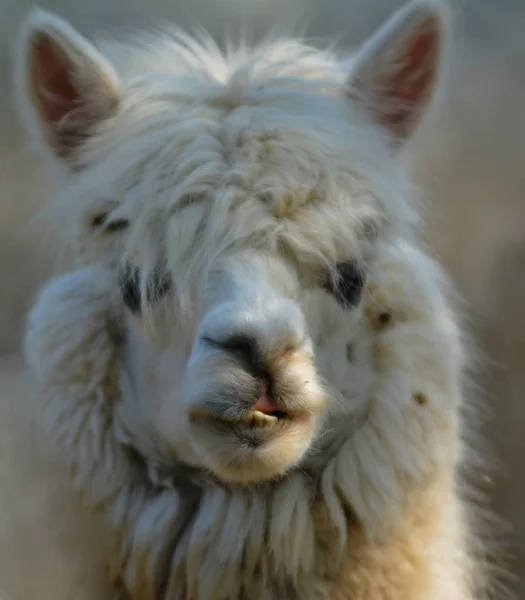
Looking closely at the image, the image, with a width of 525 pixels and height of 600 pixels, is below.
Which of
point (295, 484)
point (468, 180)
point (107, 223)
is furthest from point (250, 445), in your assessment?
point (468, 180)

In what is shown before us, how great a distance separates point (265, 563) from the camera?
1.35m

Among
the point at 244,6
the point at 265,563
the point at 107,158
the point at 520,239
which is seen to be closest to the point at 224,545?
the point at 265,563

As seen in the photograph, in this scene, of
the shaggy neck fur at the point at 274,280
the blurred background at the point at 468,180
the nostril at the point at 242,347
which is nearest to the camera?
the nostril at the point at 242,347

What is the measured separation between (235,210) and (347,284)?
233 mm

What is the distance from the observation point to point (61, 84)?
1.39 meters

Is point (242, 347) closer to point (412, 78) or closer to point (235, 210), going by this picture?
point (235, 210)

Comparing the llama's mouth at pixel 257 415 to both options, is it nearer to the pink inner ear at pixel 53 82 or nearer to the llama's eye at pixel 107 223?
the llama's eye at pixel 107 223

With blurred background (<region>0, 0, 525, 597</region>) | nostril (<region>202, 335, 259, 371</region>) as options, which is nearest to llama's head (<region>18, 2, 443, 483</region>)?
nostril (<region>202, 335, 259, 371</region>)

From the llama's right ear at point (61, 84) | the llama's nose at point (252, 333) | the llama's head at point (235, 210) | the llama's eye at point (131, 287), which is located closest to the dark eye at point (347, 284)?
the llama's head at point (235, 210)

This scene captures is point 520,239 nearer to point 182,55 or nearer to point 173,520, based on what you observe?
point 182,55

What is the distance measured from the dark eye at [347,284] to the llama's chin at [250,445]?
0.78 ft

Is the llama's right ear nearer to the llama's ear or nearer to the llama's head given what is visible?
the llama's head

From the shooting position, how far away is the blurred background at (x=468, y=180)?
2.10 m

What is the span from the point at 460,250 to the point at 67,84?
5.36 feet
